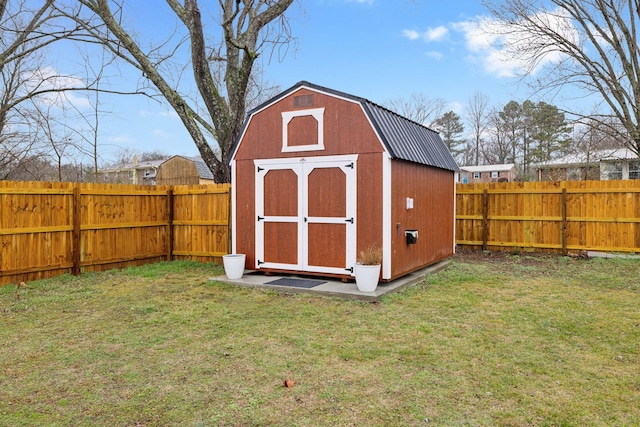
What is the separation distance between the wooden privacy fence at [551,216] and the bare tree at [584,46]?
13.6ft

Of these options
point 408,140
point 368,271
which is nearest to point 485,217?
point 408,140

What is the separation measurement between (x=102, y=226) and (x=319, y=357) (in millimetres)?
5982

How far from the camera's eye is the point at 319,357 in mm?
3566

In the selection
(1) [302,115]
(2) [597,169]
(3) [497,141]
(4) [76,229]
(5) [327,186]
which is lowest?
(4) [76,229]

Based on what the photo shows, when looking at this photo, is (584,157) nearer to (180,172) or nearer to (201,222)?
(201,222)

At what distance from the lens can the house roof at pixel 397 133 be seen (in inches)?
246

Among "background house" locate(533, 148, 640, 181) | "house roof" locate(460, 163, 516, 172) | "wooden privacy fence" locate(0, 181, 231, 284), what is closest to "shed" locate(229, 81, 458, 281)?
"wooden privacy fence" locate(0, 181, 231, 284)

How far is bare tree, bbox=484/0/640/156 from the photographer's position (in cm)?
1184

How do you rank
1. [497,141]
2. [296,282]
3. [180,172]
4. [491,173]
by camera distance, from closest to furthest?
[296,282], [180,172], [497,141], [491,173]

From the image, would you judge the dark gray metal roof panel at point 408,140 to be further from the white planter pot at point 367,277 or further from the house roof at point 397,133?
the white planter pot at point 367,277

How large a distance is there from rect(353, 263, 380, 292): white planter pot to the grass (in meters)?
0.36

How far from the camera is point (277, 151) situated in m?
6.96

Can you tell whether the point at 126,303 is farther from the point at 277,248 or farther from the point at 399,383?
the point at 399,383

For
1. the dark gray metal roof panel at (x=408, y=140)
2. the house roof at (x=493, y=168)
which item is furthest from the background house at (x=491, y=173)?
the dark gray metal roof panel at (x=408, y=140)
